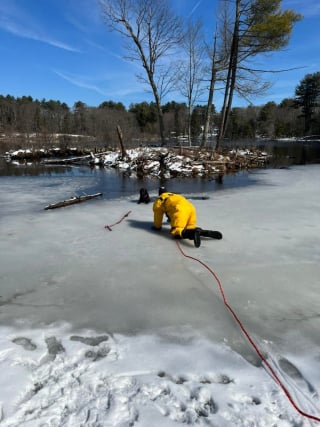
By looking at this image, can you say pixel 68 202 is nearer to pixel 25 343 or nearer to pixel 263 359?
pixel 25 343

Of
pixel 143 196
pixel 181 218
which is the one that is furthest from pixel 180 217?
pixel 143 196

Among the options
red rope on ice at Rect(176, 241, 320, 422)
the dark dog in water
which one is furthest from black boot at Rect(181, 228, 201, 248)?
the dark dog in water

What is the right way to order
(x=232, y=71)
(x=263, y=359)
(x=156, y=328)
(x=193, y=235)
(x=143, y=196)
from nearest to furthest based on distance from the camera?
(x=263, y=359), (x=156, y=328), (x=193, y=235), (x=143, y=196), (x=232, y=71)

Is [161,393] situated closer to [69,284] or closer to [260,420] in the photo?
[260,420]

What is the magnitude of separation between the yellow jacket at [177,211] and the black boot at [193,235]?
9 centimetres

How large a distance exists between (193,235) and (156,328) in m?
2.09

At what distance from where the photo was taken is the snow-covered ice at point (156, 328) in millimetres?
1691

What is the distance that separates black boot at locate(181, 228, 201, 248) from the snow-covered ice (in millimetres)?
118

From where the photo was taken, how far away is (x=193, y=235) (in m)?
4.36

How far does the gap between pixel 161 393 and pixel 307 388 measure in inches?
38.6

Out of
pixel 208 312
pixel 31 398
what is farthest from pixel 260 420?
pixel 31 398

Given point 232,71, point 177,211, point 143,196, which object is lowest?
point 143,196

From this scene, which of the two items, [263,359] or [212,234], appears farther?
[212,234]

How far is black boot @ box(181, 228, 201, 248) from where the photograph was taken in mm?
4219
